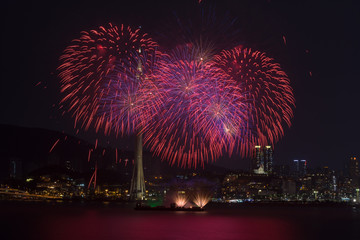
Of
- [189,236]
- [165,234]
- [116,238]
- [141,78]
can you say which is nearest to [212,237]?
[189,236]

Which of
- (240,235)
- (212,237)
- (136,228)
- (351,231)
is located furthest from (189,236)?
(351,231)

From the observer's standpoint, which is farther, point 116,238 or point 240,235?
point 240,235

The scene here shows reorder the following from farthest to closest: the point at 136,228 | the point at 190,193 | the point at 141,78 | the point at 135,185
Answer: the point at 190,193
the point at 135,185
the point at 136,228
the point at 141,78

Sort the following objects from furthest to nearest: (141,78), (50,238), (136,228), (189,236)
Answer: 1. (136,228)
2. (141,78)
3. (189,236)
4. (50,238)

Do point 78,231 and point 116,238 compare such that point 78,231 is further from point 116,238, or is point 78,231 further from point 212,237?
point 212,237

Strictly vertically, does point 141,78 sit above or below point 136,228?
above

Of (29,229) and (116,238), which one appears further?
(29,229)

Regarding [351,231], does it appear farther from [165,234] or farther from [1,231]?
[1,231]

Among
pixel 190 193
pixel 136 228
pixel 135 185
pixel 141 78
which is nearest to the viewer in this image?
pixel 141 78

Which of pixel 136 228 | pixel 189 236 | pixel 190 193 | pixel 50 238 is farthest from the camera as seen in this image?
pixel 190 193
